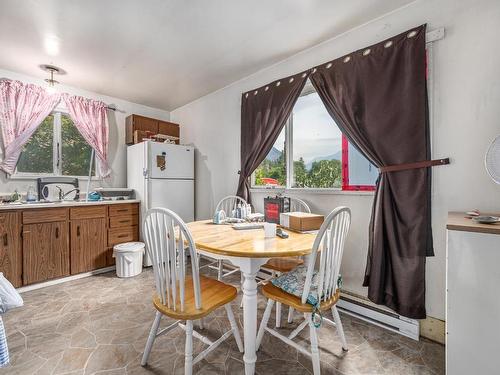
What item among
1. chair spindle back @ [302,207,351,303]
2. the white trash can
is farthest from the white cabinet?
the white trash can

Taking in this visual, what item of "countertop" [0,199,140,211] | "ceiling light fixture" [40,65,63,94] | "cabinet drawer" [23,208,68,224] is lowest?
"cabinet drawer" [23,208,68,224]

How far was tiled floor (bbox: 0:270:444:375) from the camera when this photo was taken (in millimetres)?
1424

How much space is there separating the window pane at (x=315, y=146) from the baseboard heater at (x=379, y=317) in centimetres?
103

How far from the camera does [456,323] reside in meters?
1.05

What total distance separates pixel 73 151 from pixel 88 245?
138 cm

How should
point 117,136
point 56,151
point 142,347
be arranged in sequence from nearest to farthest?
1. point 142,347
2. point 56,151
3. point 117,136

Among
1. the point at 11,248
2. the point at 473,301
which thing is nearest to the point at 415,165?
the point at 473,301

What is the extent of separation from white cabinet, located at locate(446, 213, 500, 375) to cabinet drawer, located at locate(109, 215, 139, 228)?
3.35 metres

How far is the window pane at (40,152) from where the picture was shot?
9.68 ft

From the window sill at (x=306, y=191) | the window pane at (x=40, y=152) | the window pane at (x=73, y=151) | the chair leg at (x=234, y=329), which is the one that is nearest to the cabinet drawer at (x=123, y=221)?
the window pane at (x=73, y=151)

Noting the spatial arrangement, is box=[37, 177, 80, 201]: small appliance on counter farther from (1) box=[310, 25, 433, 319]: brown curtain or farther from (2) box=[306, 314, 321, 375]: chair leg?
(1) box=[310, 25, 433, 319]: brown curtain

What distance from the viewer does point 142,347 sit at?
1.62 meters

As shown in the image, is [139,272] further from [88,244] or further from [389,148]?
[389,148]

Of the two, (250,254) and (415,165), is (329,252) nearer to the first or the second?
(250,254)
